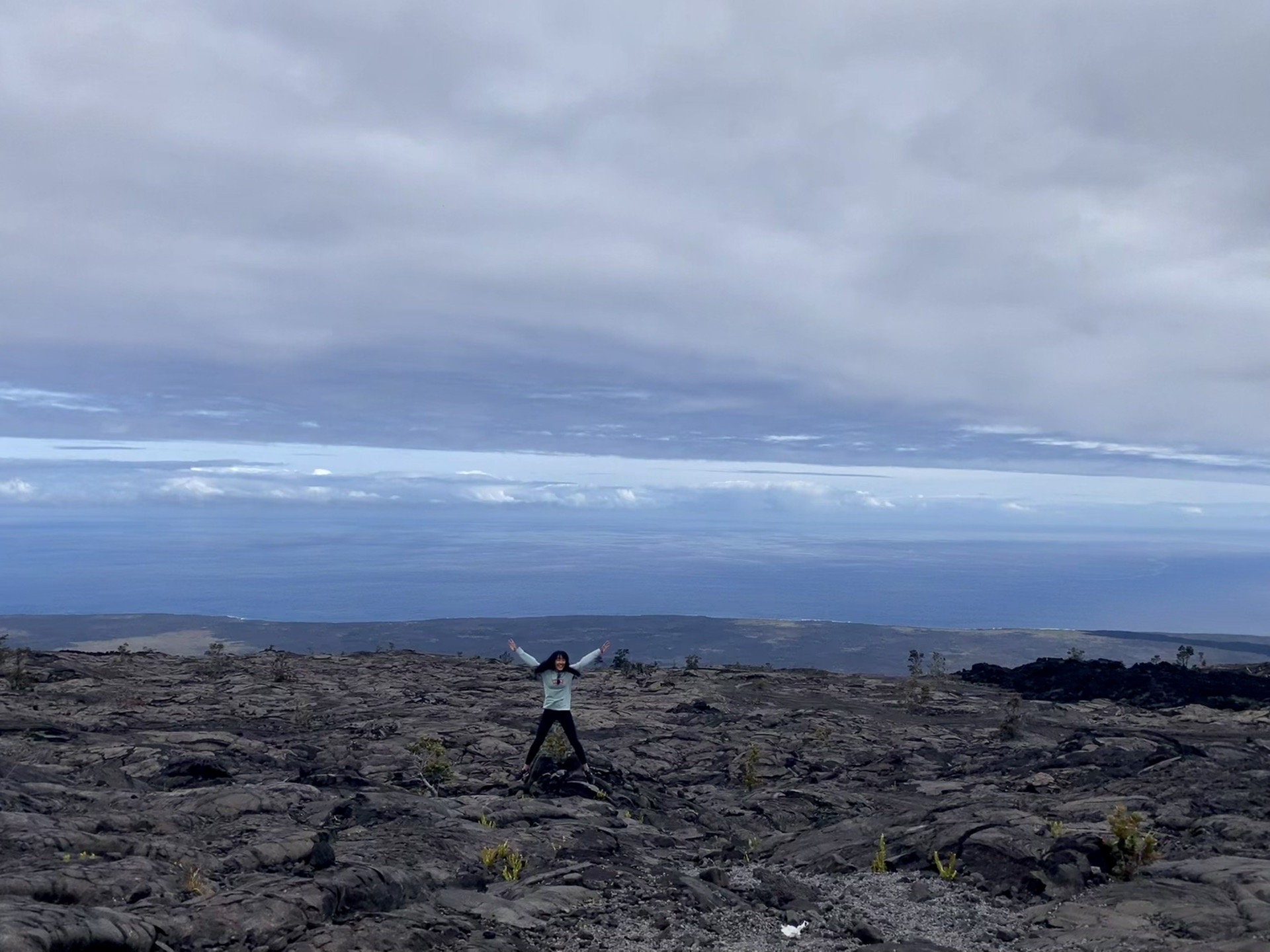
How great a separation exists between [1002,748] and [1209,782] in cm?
791

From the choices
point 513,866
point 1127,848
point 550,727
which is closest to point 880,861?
point 1127,848

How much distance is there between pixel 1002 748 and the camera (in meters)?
23.2

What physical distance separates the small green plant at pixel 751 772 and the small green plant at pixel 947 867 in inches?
292

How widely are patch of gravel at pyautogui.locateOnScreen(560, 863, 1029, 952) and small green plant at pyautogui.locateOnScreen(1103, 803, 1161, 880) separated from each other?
64.6 inches

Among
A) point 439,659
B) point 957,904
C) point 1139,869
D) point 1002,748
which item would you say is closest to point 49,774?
point 957,904

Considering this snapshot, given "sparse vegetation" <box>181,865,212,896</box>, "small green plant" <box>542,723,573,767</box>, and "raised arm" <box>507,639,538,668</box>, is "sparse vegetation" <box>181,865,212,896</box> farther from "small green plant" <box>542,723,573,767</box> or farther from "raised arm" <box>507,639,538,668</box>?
"small green plant" <box>542,723,573,767</box>

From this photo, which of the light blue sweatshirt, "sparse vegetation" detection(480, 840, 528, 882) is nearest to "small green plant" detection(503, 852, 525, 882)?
"sparse vegetation" detection(480, 840, 528, 882)

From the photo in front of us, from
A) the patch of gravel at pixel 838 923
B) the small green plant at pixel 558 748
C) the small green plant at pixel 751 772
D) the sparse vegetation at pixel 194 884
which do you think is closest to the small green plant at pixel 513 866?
the patch of gravel at pixel 838 923

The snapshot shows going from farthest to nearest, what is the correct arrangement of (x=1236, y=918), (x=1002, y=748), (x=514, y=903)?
(x=1002, y=748) → (x=514, y=903) → (x=1236, y=918)

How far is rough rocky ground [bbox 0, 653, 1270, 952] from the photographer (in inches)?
355

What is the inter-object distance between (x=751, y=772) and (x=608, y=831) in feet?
20.0

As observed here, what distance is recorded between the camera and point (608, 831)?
13828mm

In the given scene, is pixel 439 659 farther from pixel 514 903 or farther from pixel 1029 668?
pixel 514 903

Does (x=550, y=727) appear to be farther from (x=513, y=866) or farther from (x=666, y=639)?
(x=666, y=639)
